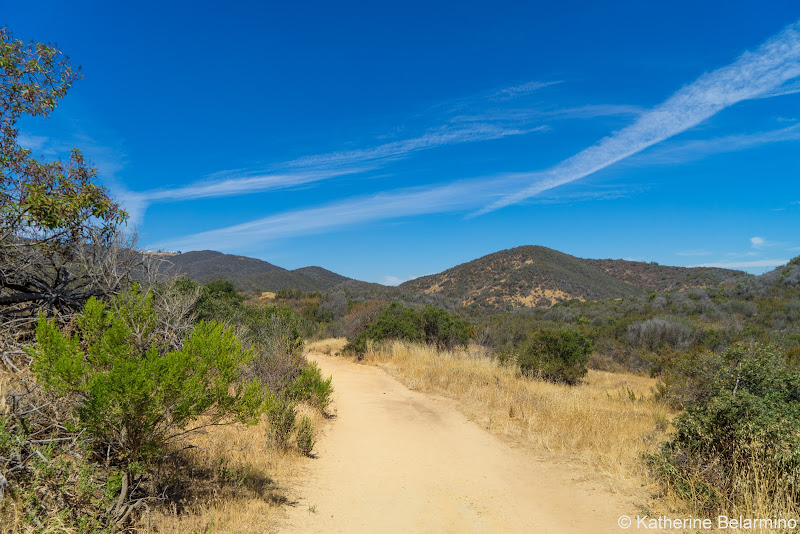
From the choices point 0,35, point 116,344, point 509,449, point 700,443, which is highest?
point 0,35

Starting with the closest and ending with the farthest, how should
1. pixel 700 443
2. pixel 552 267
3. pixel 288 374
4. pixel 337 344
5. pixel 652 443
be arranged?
1. pixel 700 443
2. pixel 652 443
3. pixel 288 374
4. pixel 337 344
5. pixel 552 267

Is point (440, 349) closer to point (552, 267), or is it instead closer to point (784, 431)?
point (784, 431)

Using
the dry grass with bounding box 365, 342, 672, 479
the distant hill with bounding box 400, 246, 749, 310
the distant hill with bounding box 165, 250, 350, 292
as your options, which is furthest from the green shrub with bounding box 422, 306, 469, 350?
the distant hill with bounding box 165, 250, 350, 292

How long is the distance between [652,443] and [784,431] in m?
2.26

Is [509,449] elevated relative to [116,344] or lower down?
lower down

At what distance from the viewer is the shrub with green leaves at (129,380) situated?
290 cm

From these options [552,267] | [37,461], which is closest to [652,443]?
[37,461]

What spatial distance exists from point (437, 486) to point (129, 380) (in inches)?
164

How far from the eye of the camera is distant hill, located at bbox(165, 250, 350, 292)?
64625 mm

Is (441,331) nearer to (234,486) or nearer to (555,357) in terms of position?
(555,357)

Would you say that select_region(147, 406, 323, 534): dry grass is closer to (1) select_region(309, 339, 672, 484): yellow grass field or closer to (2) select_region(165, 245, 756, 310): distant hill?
(1) select_region(309, 339, 672, 484): yellow grass field

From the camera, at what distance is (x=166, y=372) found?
3109mm

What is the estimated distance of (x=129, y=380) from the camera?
9.55 ft

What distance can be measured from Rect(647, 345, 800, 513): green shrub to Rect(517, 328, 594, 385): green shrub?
737 cm
